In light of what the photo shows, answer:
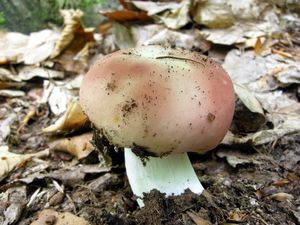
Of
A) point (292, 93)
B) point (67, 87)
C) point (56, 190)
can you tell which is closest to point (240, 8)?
point (292, 93)

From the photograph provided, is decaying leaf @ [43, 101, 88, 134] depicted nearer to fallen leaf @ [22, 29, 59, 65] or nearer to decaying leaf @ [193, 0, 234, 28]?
fallen leaf @ [22, 29, 59, 65]

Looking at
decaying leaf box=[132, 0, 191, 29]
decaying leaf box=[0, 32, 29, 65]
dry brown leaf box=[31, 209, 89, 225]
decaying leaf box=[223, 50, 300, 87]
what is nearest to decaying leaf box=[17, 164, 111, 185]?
dry brown leaf box=[31, 209, 89, 225]

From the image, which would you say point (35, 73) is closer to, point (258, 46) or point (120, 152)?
point (120, 152)

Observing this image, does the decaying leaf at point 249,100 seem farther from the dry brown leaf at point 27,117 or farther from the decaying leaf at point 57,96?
the dry brown leaf at point 27,117

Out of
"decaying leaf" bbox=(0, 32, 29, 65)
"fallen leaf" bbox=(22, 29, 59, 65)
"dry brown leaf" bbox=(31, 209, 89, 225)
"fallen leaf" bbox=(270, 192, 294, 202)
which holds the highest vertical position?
"dry brown leaf" bbox=(31, 209, 89, 225)

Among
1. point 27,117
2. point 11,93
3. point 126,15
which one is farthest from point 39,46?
point 27,117
